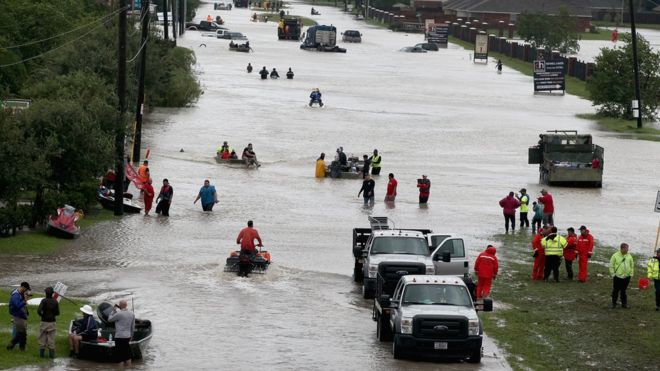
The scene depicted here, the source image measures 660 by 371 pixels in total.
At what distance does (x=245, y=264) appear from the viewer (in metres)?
31.3

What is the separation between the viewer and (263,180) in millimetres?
50969

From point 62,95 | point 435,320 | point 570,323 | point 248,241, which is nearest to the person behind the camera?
point 435,320

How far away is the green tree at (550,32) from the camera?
139 metres

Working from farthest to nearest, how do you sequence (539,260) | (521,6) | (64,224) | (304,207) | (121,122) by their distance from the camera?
1. (521,6)
2. (304,207)
3. (121,122)
4. (64,224)
5. (539,260)

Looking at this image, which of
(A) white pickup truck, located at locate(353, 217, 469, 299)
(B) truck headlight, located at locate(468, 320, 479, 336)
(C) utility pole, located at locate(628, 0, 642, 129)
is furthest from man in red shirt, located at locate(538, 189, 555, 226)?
(C) utility pole, located at locate(628, 0, 642, 129)

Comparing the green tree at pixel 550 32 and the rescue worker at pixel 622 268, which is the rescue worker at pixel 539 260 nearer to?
the rescue worker at pixel 622 268

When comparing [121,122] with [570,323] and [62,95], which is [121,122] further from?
[570,323]

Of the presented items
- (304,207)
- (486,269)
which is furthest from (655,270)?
(304,207)

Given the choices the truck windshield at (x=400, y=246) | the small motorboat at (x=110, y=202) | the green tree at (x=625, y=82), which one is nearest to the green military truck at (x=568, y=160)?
the small motorboat at (x=110, y=202)

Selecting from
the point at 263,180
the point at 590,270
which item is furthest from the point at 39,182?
the point at 263,180

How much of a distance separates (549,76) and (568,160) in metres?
48.3

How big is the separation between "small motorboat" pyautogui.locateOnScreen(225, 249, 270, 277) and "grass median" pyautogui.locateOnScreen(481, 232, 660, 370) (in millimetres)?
5076

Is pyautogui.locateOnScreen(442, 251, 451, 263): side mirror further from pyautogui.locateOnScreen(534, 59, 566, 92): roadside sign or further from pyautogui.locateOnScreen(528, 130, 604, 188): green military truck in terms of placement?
pyautogui.locateOnScreen(534, 59, 566, 92): roadside sign

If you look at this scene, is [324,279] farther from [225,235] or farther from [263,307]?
[225,235]
